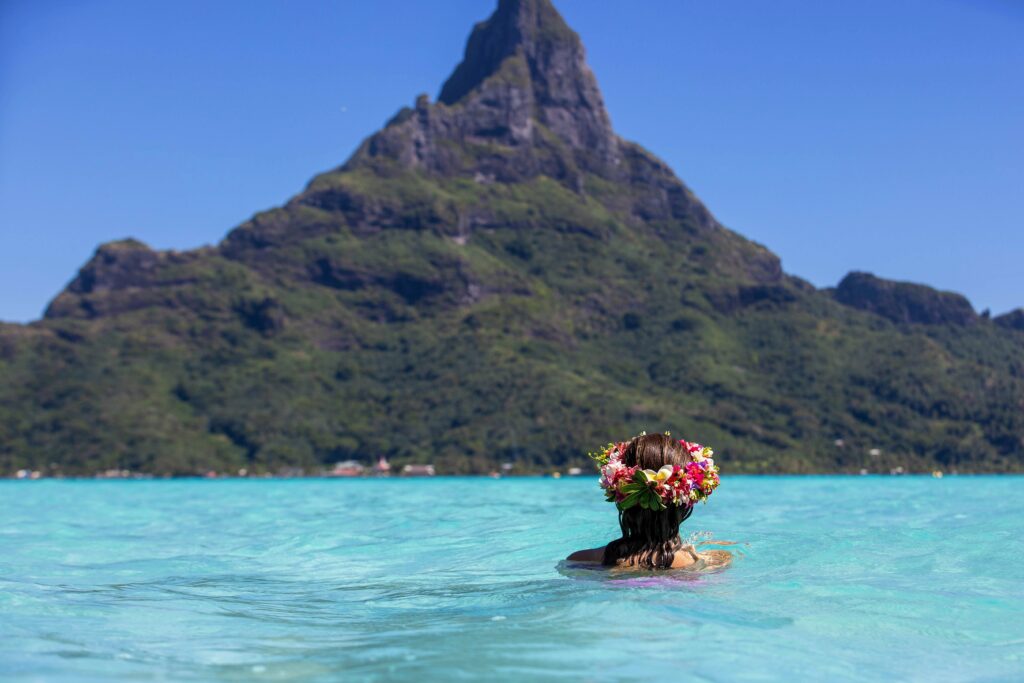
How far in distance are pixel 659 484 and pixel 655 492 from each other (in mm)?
108

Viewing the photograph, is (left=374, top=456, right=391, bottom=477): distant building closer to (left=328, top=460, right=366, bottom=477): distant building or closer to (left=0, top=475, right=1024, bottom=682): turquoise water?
(left=328, top=460, right=366, bottom=477): distant building

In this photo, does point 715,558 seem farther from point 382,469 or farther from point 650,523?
point 382,469

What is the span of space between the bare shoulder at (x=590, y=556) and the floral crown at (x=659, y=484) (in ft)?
4.58

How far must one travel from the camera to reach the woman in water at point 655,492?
1114cm

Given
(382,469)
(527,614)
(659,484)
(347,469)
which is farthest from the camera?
(347,469)

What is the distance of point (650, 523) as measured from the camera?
11766 millimetres

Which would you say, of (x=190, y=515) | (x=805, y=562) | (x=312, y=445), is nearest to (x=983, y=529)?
(x=805, y=562)

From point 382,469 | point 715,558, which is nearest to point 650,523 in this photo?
point 715,558

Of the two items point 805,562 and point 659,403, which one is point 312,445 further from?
point 805,562

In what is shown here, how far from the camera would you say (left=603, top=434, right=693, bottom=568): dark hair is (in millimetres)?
11398

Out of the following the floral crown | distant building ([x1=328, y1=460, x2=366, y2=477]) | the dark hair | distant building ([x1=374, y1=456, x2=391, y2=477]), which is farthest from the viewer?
distant building ([x1=374, y1=456, x2=391, y2=477])

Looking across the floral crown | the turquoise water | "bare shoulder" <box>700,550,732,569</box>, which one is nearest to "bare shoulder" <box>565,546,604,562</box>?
the turquoise water

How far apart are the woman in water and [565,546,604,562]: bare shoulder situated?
0.13 metres

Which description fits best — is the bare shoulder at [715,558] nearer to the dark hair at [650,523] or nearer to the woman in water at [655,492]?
the woman in water at [655,492]
